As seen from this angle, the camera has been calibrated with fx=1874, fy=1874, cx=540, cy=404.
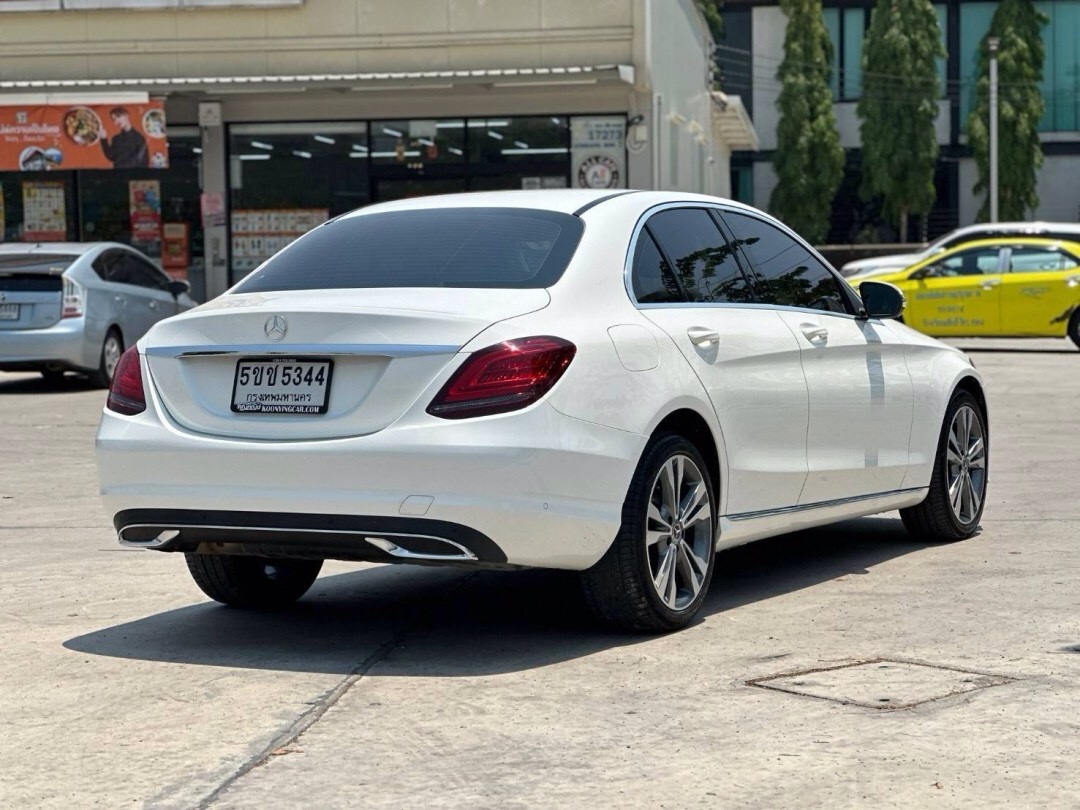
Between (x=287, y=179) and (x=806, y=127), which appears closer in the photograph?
(x=287, y=179)

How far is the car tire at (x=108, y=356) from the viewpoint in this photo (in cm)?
1878

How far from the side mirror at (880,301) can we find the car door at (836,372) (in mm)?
57

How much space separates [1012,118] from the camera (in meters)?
53.6

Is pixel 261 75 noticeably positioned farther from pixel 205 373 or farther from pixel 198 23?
pixel 205 373

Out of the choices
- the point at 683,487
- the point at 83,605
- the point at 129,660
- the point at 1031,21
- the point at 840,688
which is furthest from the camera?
the point at 1031,21

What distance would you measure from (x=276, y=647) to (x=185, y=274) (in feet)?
76.4

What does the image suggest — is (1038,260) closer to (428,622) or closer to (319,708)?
(428,622)

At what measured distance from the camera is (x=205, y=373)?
5.96 m

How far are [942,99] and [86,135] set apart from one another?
117ft

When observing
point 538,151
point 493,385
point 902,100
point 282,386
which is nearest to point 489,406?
point 493,385

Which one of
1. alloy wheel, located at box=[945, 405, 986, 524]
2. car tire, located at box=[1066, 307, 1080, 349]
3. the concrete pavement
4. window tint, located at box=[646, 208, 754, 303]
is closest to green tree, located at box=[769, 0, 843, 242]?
car tire, located at box=[1066, 307, 1080, 349]

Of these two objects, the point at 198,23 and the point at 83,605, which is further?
the point at 198,23

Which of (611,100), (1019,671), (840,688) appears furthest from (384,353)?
(611,100)

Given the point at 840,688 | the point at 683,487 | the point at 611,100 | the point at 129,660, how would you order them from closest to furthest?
the point at 840,688 < the point at 129,660 < the point at 683,487 < the point at 611,100
